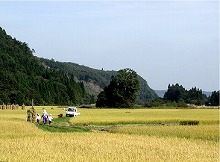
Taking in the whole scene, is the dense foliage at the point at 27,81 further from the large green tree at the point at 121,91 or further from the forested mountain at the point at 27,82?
the large green tree at the point at 121,91

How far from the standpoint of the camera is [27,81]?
152 metres

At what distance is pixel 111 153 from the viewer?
2089 centimetres

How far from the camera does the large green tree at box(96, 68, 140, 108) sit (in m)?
118

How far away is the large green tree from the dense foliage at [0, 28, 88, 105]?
2537 centimetres

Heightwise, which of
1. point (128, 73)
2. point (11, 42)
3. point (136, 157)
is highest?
point (11, 42)

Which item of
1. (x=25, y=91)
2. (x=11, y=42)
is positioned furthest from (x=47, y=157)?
(x=11, y=42)

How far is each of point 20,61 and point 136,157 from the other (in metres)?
154

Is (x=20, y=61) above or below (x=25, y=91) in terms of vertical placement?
above

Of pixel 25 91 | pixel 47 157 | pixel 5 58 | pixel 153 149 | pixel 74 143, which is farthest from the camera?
pixel 5 58

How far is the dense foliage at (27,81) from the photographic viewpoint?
447 feet

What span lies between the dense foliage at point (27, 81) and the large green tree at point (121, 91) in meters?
25.4

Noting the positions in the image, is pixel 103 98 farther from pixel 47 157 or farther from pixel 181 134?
pixel 47 157

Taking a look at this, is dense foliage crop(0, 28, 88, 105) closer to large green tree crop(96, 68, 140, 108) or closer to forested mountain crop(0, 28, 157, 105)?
forested mountain crop(0, 28, 157, 105)

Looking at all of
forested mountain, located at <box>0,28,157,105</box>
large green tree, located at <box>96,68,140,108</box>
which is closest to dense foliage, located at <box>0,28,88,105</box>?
forested mountain, located at <box>0,28,157,105</box>
